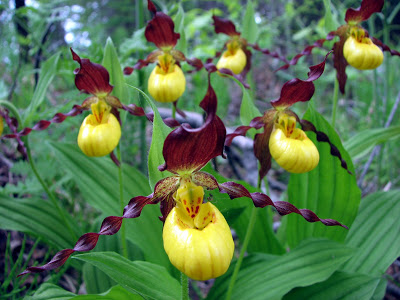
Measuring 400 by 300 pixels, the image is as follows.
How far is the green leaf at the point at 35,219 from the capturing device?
161 cm

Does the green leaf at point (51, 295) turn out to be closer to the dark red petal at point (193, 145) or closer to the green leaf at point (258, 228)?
the dark red petal at point (193, 145)

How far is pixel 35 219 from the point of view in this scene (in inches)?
67.2

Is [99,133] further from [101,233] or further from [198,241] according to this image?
[198,241]

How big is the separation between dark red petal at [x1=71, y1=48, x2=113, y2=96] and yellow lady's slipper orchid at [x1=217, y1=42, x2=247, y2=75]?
1100 mm

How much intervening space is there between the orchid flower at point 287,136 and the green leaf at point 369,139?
57 cm

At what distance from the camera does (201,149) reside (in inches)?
37.1

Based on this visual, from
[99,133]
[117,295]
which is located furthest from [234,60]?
[117,295]

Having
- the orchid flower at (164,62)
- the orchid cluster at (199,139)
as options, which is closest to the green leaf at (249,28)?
the orchid cluster at (199,139)

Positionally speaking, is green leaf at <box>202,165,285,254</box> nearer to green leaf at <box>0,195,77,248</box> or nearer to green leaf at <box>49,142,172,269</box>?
green leaf at <box>49,142,172,269</box>

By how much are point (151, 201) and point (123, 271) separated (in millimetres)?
250

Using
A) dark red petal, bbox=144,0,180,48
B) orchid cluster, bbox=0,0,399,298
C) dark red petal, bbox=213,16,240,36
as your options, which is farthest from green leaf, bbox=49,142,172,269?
dark red petal, bbox=213,16,240,36

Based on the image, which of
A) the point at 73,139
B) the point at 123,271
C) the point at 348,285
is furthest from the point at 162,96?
the point at 348,285

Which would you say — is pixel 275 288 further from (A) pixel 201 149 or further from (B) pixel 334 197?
(A) pixel 201 149

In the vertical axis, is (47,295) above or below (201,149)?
below
